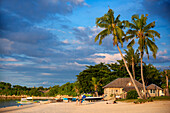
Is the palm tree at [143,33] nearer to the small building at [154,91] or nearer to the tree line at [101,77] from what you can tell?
the small building at [154,91]

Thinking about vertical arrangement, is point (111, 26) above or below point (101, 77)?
above

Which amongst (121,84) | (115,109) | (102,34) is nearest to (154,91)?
(121,84)

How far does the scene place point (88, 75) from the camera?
57500 millimetres

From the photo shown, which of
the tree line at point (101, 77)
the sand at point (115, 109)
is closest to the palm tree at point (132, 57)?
the tree line at point (101, 77)

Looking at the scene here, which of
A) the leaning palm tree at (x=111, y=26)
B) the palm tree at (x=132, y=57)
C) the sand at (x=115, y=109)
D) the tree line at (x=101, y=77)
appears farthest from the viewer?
the palm tree at (x=132, y=57)

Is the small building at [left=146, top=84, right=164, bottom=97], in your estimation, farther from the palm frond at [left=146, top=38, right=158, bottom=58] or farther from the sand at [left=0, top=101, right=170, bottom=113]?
the sand at [left=0, top=101, right=170, bottom=113]

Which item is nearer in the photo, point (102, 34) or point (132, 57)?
point (102, 34)

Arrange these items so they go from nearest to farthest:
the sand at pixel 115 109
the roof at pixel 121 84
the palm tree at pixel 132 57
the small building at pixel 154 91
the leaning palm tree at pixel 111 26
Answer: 1. the sand at pixel 115 109
2. the leaning palm tree at pixel 111 26
3. the small building at pixel 154 91
4. the roof at pixel 121 84
5. the palm tree at pixel 132 57

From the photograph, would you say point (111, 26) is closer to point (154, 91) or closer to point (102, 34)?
point (102, 34)

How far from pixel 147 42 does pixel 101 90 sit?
2679 cm

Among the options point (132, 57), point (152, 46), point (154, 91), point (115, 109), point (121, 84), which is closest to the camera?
point (115, 109)

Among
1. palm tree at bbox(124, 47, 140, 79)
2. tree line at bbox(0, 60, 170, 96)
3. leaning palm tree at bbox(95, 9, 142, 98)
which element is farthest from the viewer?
palm tree at bbox(124, 47, 140, 79)

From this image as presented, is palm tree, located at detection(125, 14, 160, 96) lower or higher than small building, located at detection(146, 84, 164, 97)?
higher

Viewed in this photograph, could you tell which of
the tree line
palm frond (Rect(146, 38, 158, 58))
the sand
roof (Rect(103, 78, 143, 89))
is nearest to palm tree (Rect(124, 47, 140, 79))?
the tree line
